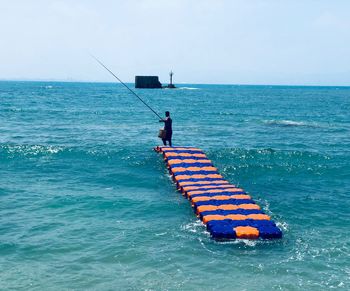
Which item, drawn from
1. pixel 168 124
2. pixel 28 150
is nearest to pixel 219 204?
pixel 168 124

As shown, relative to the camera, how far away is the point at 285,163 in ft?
88.7

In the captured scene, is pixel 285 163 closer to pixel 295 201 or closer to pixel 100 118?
pixel 295 201

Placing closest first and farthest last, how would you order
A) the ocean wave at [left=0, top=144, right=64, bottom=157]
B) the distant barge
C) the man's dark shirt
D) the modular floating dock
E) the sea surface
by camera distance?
1. the sea surface
2. the modular floating dock
3. the man's dark shirt
4. the ocean wave at [left=0, top=144, right=64, bottom=157]
5. the distant barge

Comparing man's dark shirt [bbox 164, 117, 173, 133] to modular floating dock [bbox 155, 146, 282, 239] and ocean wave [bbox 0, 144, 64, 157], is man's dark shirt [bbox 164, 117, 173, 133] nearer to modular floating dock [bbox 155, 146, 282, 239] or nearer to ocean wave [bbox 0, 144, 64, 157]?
modular floating dock [bbox 155, 146, 282, 239]

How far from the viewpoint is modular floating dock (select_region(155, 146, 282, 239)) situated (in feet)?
46.2

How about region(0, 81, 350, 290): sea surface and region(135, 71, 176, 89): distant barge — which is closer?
region(0, 81, 350, 290): sea surface

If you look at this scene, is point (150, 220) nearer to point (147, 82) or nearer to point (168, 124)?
point (168, 124)

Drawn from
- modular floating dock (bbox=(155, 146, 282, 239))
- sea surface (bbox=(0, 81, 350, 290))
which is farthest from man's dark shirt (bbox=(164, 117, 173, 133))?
modular floating dock (bbox=(155, 146, 282, 239))

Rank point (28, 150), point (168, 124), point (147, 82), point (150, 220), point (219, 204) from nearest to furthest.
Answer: point (150, 220) → point (219, 204) → point (168, 124) → point (28, 150) → point (147, 82)

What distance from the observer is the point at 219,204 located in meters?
16.6

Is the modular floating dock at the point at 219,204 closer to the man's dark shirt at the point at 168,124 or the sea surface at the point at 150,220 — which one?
the sea surface at the point at 150,220

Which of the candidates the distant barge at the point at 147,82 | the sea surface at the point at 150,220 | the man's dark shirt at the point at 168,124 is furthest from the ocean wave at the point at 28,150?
the distant barge at the point at 147,82

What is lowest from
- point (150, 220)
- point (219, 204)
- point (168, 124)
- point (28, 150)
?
point (150, 220)

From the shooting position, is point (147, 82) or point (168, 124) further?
point (147, 82)
